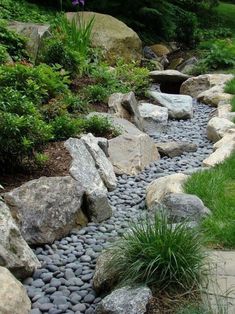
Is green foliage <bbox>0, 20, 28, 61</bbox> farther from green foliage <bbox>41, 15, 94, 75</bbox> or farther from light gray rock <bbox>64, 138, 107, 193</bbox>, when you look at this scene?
light gray rock <bbox>64, 138, 107, 193</bbox>

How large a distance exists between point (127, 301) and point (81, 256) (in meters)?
1.13

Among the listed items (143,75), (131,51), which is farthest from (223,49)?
(143,75)

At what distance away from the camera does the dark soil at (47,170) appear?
4.68 m

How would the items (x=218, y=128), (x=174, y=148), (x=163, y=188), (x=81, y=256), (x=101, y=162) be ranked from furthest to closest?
(x=218, y=128) < (x=174, y=148) < (x=101, y=162) < (x=163, y=188) < (x=81, y=256)

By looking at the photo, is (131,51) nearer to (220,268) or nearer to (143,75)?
(143,75)

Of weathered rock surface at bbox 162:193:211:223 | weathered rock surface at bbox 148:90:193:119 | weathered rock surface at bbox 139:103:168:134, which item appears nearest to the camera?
weathered rock surface at bbox 162:193:211:223

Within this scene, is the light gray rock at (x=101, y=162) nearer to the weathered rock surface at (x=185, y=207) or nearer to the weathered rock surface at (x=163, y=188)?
the weathered rock surface at (x=163, y=188)

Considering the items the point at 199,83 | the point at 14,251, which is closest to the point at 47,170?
the point at 14,251

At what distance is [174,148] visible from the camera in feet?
22.2

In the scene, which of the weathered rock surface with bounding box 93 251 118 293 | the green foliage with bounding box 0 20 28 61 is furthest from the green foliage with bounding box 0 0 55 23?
the weathered rock surface with bounding box 93 251 118 293

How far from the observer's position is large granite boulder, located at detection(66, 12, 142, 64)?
11383 millimetres

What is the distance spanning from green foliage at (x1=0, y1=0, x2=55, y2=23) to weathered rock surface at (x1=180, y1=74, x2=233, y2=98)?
11.0ft

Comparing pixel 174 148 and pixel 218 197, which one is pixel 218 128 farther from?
pixel 218 197

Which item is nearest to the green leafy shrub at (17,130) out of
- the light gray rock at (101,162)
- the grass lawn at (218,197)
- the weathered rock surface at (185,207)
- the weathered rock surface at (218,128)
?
the light gray rock at (101,162)
